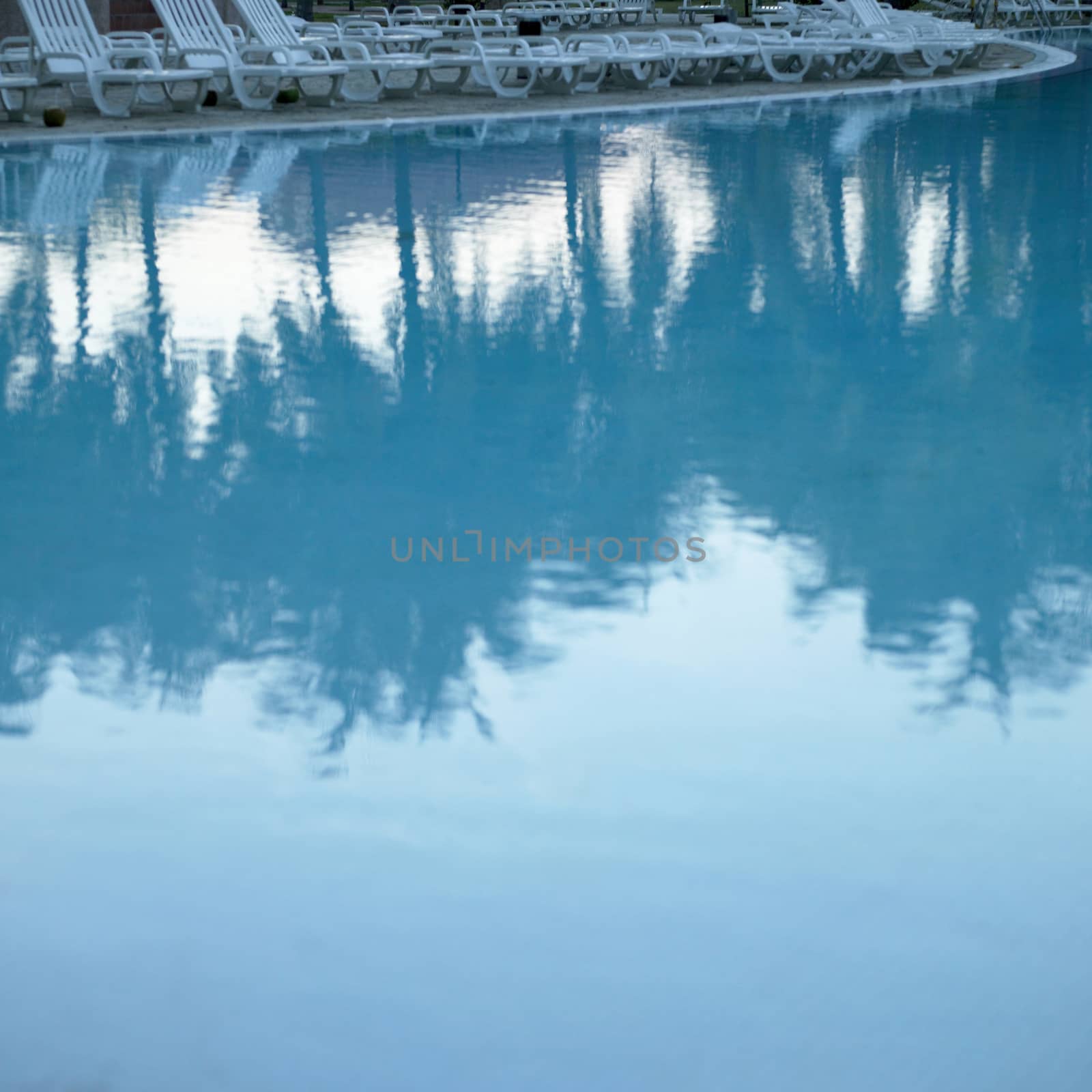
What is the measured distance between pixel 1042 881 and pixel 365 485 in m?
2.45

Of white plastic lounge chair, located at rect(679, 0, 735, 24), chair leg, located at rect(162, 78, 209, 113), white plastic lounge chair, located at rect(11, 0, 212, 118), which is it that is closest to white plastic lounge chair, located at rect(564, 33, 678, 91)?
chair leg, located at rect(162, 78, 209, 113)

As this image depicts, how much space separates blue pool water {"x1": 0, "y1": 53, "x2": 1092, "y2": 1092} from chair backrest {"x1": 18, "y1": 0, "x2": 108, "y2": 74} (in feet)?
18.2

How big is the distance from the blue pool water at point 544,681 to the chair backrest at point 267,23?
6.69 meters

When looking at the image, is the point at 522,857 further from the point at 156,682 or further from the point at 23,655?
the point at 23,655

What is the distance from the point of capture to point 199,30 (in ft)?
41.6

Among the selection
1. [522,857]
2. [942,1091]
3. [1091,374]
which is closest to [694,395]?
[1091,374]

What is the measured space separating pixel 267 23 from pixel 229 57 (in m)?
1.04

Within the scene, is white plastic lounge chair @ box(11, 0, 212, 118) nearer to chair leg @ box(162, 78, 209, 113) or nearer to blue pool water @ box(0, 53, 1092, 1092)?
chair leg @ box(162, 78, 209, 113)

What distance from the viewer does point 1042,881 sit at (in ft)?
7.93

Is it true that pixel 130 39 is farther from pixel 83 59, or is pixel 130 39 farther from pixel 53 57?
pixel 83 59

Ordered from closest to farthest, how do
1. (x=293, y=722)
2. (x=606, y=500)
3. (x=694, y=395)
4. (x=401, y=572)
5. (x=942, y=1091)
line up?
(x=942, y=1091) < (x=293, y=722) < (x=401, y=572) < (x=606, y=500) < (x=694, y=395)

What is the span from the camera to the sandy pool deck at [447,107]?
1161cm

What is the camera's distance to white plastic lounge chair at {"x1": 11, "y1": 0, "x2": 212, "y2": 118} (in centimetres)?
1142

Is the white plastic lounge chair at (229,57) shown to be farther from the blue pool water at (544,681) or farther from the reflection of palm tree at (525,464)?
the blue pool water at (544,681)
